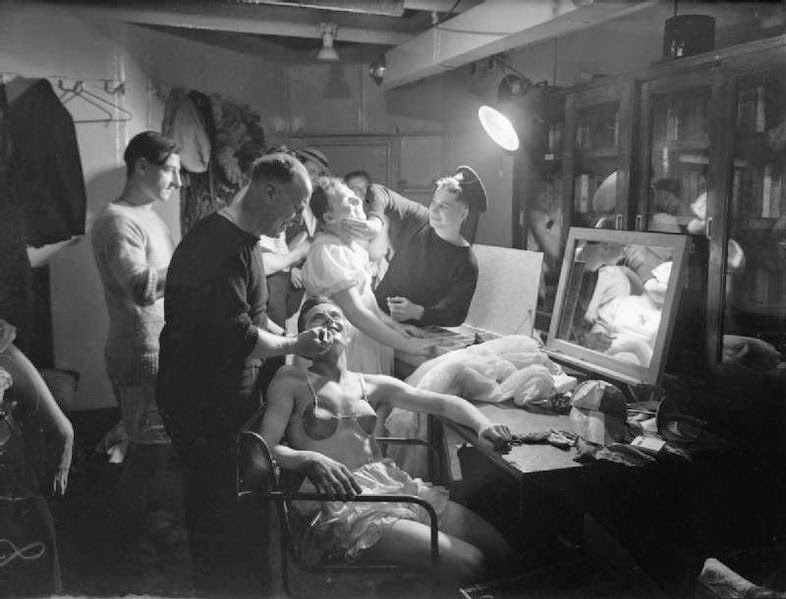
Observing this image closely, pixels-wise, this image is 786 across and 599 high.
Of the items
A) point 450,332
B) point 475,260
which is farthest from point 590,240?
point 450,332

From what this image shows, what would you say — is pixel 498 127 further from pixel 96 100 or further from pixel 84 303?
pixel 84 303

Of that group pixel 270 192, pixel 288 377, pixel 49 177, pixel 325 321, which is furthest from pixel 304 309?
pixel 49 177

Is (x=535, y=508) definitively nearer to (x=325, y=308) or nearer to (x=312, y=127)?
(x=325, y=308)

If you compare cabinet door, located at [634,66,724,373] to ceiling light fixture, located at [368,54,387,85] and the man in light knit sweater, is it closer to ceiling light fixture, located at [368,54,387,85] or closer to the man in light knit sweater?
ceiling light fixture, located at [368,54,387,85]

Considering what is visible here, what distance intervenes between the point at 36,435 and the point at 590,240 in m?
2.09

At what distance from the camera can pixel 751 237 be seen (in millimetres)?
2730

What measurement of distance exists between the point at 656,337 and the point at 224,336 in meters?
1.43

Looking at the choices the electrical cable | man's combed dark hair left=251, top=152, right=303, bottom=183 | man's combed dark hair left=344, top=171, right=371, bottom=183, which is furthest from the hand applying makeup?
the electrical cable

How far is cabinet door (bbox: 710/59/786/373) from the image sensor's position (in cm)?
263

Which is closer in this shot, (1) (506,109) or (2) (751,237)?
(2) (751,237)

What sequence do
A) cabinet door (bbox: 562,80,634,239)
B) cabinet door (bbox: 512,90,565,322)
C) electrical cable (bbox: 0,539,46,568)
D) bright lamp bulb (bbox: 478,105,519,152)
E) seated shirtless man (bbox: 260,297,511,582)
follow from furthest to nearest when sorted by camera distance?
cabinet door (bbox: 512,90,565,322) < cabinet door (bbox: 562,80,634,239) < bright lamp bulb (bbox: 478,105,519,152) < electrical cable (bbox: 0,539,46,568) < seated shirtless man (bbox: 260,297,511,582)

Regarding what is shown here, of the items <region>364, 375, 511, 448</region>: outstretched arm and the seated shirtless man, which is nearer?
the seated shirtless man

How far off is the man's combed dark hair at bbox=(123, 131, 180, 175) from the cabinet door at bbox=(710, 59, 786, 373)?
2049 millimetres

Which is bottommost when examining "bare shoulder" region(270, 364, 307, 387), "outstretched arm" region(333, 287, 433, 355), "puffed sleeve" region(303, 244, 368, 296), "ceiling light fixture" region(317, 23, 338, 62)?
"bare shoulder" region(270, 364, 307, 387)
